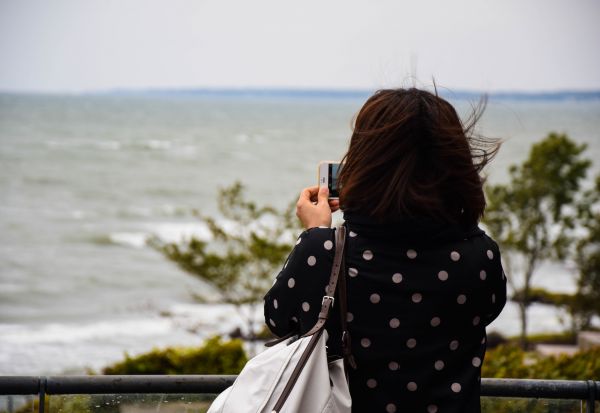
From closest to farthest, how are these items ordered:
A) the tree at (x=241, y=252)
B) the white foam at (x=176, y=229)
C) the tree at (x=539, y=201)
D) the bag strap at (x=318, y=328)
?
the bag strap at (x=318, y=328) < the tree at (x=241, y=252) < the tree at (x=539, y=201) < the white foam at (x=176, y=229)

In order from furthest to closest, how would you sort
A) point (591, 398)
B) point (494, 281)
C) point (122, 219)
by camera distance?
point (122, 219)
point (591, 398)
point (494, 281)

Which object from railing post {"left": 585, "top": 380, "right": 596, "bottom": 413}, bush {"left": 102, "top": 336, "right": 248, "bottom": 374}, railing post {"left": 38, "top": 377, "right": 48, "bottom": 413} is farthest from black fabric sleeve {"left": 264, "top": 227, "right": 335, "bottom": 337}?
bush {"left": 102, "top": 336, "right": 248, "bottom": 374}

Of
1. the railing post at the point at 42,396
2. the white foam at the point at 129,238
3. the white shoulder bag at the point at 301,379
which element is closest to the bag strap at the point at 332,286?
the white shoulder bag at the point at 301,379

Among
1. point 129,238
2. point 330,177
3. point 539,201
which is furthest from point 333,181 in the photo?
point 129,238

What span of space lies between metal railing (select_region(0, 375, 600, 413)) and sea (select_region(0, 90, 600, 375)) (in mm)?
866

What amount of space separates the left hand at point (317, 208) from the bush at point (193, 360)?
8561 mm

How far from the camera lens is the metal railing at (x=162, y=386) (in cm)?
276

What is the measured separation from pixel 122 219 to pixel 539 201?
27694 mm

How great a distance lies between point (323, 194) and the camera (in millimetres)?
1919

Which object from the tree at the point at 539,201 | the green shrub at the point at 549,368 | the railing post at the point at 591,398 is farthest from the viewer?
the tree at the point at 539,201

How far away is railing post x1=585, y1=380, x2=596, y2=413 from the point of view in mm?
2875

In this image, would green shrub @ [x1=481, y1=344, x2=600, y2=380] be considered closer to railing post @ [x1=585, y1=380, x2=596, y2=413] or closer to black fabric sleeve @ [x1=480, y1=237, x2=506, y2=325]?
railing post @ [x1=585, y1=380, x2=596, y2=413]

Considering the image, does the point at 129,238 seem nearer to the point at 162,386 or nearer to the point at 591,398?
the point at 162,386

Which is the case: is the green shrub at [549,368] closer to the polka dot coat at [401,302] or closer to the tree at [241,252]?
the polka dot coat at [401,302]
